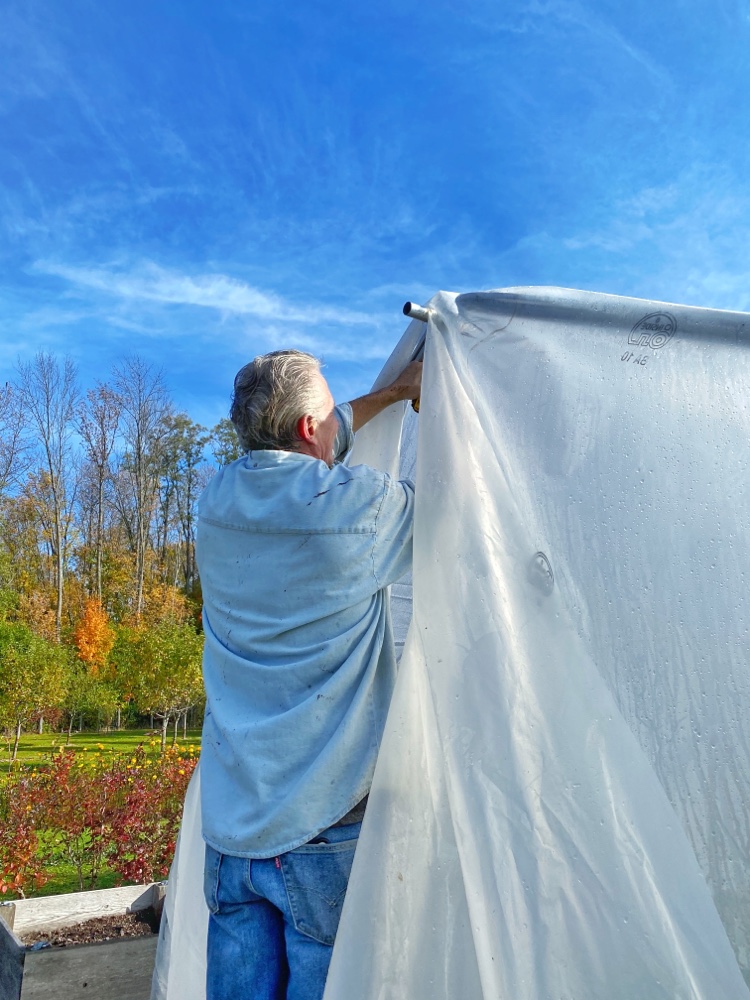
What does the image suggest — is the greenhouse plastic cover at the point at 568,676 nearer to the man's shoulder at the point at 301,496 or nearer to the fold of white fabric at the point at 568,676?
the fold of white fabric at the point at 568,676

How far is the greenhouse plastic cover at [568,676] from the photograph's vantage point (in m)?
1.08

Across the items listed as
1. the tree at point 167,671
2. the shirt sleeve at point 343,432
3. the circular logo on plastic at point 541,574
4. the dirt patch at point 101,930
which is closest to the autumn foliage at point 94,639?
the tree at point 167,671

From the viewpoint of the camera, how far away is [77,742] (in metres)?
16.4

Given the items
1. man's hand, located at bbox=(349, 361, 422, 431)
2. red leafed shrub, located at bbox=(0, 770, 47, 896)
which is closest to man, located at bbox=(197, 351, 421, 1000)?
man's hand, located at bbox=(349, 361, 422, 431)

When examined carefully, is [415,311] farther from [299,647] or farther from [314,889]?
[314,889]

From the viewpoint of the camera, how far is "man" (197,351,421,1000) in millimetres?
1214

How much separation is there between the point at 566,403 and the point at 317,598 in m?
0.53

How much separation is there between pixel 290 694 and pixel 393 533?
1.01 feet

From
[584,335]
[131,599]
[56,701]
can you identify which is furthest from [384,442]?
[131,599]

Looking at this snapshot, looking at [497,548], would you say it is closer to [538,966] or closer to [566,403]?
[566,403]

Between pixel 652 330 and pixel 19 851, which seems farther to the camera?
pixel 19 851

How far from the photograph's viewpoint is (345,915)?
1149 millimetres

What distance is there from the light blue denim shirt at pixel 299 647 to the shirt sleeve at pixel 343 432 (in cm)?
17

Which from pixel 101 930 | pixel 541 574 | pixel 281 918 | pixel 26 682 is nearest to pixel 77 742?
pixel 26 682
